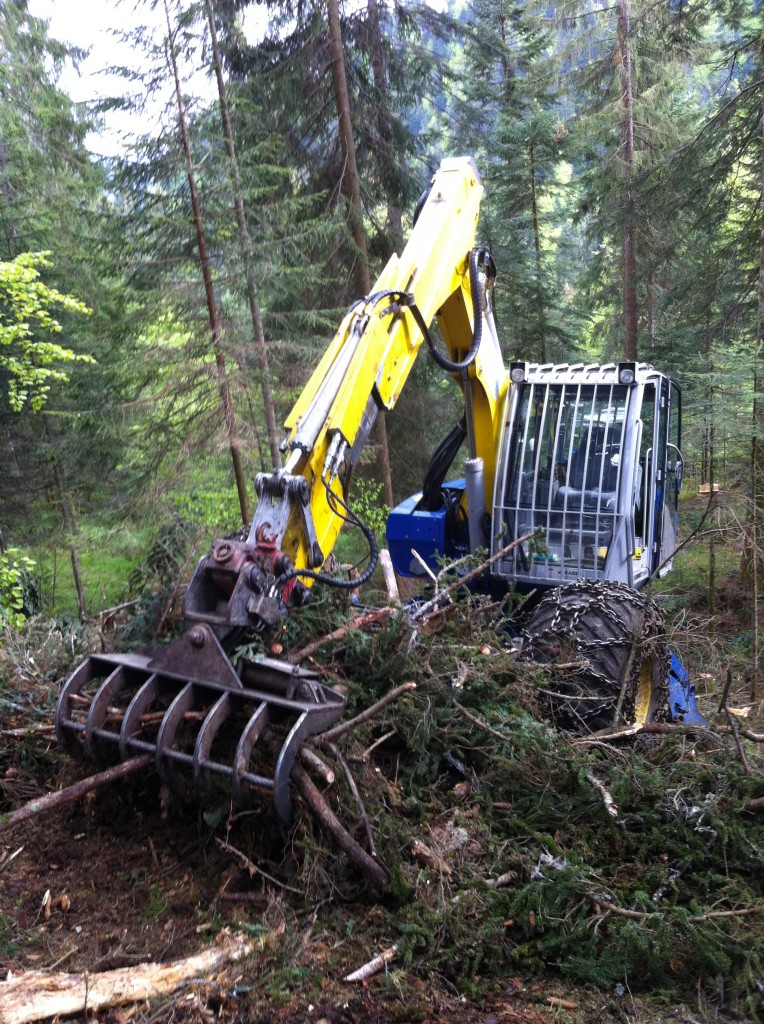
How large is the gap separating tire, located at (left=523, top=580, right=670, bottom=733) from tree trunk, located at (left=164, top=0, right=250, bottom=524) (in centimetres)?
617

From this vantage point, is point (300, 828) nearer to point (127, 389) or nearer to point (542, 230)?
point (127, 389)

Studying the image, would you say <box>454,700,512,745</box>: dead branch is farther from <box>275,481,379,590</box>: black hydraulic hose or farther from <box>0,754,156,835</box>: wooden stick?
<box>0,754,156,835</box>: wooden stick

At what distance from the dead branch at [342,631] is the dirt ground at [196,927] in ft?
2.76

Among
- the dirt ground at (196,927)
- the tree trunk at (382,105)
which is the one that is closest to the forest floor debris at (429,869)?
the dirt ground at (196,927)

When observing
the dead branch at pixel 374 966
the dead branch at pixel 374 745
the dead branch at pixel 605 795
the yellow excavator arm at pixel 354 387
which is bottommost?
the dead branch at pixel 374 966

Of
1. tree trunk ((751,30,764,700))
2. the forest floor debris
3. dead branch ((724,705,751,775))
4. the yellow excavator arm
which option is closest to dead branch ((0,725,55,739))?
the forest floor debris

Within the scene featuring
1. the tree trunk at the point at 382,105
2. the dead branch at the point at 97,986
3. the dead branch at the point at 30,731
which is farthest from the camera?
the tree trunk at the point at 382,105

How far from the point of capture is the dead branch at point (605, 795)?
3.85 meters

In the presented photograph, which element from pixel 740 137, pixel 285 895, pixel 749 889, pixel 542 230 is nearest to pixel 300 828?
pixel 285 895

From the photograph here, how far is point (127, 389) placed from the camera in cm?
1173

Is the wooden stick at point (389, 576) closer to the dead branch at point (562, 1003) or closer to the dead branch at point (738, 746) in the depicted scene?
the dead branch at point (738, 746)

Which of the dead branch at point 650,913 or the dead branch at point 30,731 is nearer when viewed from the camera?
the dead branch at point 650,913

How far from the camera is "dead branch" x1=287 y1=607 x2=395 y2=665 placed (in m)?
4.24

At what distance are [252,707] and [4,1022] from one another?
1.48 m
